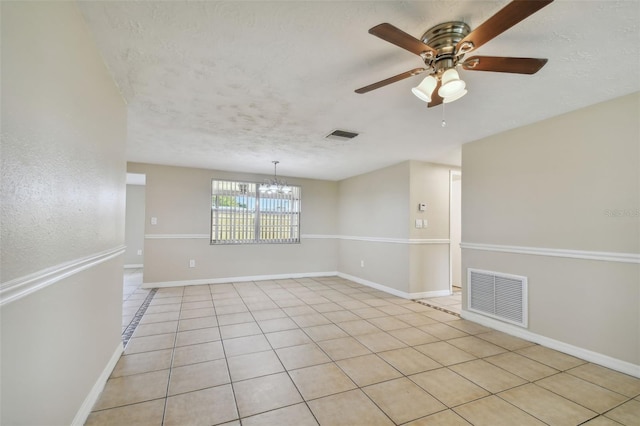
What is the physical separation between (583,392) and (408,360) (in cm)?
123

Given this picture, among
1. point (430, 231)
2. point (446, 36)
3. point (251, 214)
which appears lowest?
point (430, 231)

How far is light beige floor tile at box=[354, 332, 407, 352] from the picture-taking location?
279 cm

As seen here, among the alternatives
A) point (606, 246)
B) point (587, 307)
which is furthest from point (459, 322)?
point (606, 246)

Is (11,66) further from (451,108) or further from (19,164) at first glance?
(451,108)

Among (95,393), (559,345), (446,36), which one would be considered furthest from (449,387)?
(95,393)

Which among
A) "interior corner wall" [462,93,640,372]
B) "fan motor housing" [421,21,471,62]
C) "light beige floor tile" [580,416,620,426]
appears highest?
"fan motor housing" [421,21,471,62]

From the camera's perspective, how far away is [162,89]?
7.64 feet

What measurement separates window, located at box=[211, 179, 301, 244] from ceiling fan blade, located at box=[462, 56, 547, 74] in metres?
4.84

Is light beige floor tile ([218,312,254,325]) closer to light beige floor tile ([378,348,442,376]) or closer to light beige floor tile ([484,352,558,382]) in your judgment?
Result: light beige floor tile ([378,348,442,376])

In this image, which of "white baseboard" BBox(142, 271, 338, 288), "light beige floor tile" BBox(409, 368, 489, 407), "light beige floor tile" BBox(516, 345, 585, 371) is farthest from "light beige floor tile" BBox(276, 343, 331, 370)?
"white baseboard" BBox(142, 271, 338, 288)

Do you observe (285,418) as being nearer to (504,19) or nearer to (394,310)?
(504,19)

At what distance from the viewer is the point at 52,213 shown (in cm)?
125

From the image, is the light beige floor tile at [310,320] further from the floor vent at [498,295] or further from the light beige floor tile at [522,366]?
the floor vent at [498,295]

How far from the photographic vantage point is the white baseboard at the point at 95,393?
161 centimetres
